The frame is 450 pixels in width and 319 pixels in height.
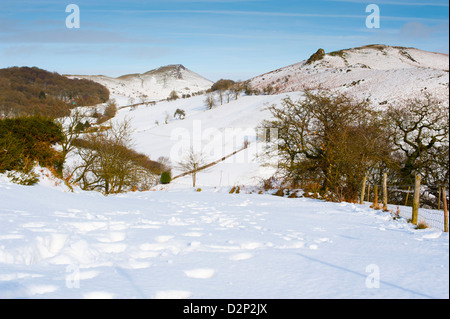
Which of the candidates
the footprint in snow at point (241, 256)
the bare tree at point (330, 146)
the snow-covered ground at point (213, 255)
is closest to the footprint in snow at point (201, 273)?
the snow-covered ground at point (213, 255)

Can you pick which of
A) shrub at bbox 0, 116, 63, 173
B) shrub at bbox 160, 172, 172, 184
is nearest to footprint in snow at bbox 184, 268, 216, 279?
shrub at bbox 0, 116, 63, 173

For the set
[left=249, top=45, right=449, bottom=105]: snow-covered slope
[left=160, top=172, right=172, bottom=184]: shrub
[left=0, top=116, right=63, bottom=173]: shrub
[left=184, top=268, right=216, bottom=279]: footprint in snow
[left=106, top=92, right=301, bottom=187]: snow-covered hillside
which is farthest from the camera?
[left=249, top=45, right=449, bottom=105]: snow-covered slope

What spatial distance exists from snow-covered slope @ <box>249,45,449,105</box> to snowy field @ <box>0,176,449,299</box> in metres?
29.2

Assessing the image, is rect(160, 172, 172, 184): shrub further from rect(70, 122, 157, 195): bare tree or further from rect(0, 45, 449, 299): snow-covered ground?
rect(0, 45, 449, 299): snow-covered ground

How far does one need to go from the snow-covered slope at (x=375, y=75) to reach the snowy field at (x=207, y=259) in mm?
29248

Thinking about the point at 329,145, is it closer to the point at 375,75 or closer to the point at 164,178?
the point at 164,178

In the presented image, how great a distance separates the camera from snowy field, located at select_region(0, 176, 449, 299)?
2.55 metres

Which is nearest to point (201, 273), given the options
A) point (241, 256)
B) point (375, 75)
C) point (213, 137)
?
point (241, 256)

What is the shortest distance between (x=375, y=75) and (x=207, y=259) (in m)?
61.6

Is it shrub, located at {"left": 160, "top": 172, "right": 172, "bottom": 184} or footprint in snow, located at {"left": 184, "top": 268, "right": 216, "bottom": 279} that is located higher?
footprint in snow, located at {"left": 184, "top": 268, "right": 216, "bottom": 279}

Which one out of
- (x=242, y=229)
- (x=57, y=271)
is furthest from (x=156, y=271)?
(x=242, y=229)

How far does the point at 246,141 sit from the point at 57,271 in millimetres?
39643

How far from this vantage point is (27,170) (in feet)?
31.8
